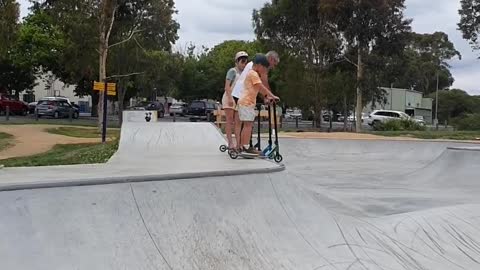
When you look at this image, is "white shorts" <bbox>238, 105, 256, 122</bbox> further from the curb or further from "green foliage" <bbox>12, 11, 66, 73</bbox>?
"green foliage" <bbox>12, 11, 66, 73</bbox>

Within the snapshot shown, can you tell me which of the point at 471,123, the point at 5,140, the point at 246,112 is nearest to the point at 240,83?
the point at 246,112

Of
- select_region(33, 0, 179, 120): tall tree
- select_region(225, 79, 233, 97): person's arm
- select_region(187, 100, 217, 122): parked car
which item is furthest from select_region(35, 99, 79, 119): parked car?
select_region(225, 79, 233, 97): person's arm

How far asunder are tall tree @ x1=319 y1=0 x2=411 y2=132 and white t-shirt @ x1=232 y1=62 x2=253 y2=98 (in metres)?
23.6

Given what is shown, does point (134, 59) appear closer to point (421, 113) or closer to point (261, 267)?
point (261, 267)

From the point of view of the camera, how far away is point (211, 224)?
187 inches

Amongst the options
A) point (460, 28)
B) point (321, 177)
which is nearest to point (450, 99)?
point (460, 28)

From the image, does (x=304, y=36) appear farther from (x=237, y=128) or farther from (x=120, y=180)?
(x=120, y=180)

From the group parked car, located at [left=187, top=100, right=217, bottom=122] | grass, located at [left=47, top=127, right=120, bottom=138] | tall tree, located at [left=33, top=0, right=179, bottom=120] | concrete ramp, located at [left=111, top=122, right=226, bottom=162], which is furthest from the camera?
parked car, located at [left=187, top=100, right=217, bottom=122]

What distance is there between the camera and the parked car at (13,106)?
4034 cm

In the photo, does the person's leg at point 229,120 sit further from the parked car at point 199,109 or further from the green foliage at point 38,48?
the green foliage at point 38,48

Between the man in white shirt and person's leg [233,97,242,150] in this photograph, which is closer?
the man in white shirt

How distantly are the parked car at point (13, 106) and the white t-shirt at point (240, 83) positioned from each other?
36.2m

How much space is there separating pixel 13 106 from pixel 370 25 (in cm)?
2688

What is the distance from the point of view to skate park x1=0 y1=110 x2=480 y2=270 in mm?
3897
